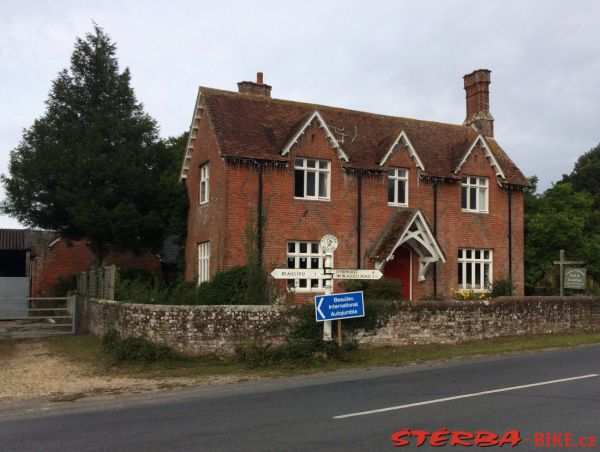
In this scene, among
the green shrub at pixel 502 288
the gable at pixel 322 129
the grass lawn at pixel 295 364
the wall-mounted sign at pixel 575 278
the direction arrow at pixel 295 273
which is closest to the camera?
the grass lawn at pixel 295 364

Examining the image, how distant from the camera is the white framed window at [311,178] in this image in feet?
81.4

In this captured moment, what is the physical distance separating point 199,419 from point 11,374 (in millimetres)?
7956

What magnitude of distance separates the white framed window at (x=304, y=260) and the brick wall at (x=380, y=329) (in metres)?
6.46

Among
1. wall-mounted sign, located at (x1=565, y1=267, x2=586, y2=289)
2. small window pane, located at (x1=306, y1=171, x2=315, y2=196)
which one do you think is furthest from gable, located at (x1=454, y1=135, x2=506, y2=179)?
small window pane, located at (x1=306, y1=171, x2=315, y2=196)

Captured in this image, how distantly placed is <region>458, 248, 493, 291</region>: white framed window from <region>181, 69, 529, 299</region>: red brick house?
48mm

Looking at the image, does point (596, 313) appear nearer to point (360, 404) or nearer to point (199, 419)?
point (360, 404)

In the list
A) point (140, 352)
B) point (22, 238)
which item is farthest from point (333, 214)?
point (22, 238)

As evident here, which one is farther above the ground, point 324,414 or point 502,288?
point 502,288

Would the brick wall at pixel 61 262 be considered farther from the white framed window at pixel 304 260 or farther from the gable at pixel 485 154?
the gable at pixel 485 154

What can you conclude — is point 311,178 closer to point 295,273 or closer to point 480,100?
point 295,273

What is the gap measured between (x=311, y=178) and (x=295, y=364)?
36.7 feet

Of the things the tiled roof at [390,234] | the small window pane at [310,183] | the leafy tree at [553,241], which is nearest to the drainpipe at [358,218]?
the tiled roof at [390,234]

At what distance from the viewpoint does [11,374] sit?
14969 millimetres

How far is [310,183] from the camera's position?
2508 cm
